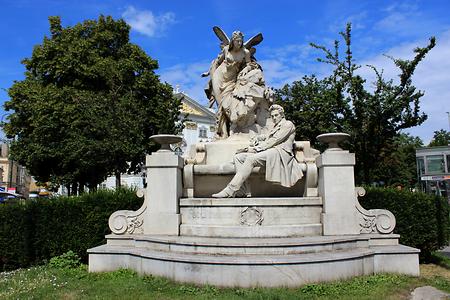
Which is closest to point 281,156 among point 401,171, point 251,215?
point 251,215

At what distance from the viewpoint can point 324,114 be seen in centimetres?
2041

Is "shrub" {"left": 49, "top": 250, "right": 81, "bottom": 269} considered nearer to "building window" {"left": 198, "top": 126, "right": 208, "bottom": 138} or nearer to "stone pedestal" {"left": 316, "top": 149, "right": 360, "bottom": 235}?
"stone pedestal" {"left": 316, "top": 149, "right": 360, "bottom": 235}

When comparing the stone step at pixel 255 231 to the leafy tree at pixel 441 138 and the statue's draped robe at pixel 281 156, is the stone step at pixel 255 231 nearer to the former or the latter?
the statue's draped robe at pixel 281 156

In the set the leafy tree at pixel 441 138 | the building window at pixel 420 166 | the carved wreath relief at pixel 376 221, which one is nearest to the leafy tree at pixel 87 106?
the carved wreath relief at pixel 376 221

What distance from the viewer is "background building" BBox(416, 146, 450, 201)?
3277cm

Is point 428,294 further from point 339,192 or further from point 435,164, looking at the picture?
point 435,164

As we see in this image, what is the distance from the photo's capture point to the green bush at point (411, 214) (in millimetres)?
10641

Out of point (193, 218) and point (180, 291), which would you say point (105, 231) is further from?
point (180, 291)

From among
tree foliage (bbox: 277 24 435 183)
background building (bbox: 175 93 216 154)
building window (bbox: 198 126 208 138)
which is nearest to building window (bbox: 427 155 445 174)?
tree foliage (bbox: 277 24 435 183)

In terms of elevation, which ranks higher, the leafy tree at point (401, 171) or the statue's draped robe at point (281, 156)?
the leafy tree at point (401, 171)

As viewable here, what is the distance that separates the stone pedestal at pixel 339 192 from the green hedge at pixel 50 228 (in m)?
5.68

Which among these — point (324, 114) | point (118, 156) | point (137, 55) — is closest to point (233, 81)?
point (324, 114)

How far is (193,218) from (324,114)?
1385cm

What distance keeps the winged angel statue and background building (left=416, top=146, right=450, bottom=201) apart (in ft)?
89.7
